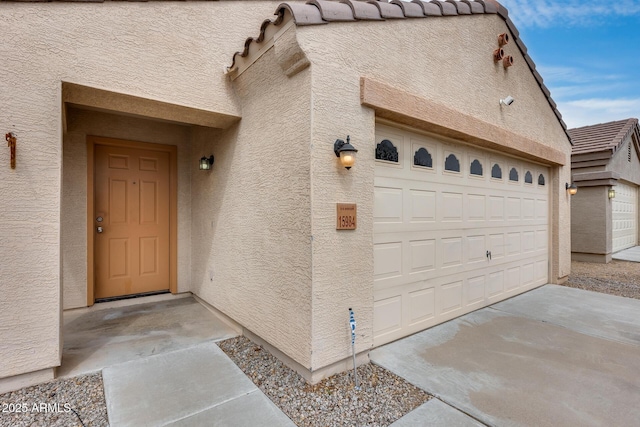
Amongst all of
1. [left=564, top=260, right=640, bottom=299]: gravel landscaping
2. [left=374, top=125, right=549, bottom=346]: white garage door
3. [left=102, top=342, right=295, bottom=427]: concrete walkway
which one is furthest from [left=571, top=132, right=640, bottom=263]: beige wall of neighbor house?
[left=102, top=342, right=295, bottom=427]: concrete walkway

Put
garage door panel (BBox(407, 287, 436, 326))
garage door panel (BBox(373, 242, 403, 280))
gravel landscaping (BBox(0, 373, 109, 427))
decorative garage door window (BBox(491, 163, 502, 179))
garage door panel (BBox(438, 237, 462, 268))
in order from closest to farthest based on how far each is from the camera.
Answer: gravel landscaping (BBox(0, 373, 109, 427)) → garage door panel (BBox(373, 242, 403, 280)) → garage door panel (BBox(407, 287, 436, 326)) → garage door panel (BBox(438, 237, 462, 268)) → decorative garage door window (BBox(491, 163, 502, 179))

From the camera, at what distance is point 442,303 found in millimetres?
4035

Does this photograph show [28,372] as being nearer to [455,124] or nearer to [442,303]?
[442,303]

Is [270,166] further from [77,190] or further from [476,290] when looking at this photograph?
[476,290]

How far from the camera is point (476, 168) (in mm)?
4531

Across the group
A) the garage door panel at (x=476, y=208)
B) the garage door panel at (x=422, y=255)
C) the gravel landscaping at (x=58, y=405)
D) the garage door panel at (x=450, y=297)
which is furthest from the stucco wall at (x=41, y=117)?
the garage door panel at (x=476, y=208)

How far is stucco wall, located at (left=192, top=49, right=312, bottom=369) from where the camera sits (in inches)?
106

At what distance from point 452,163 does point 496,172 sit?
4.40ft

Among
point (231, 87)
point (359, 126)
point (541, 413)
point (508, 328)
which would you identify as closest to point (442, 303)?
point (508, 328)

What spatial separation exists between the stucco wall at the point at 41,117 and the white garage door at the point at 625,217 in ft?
46.7

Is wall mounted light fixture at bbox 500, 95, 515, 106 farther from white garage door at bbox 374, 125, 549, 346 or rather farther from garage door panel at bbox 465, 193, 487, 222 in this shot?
garage door panel at bbox 465, 193, 487, 222

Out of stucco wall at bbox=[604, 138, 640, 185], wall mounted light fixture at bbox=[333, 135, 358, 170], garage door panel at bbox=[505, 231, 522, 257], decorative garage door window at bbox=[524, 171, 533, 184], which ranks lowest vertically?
garage door panel at bbox=[505, 231, 522, 257]

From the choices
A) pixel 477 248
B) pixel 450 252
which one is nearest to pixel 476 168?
pixel 477 248

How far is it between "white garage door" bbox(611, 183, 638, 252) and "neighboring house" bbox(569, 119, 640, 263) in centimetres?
4
